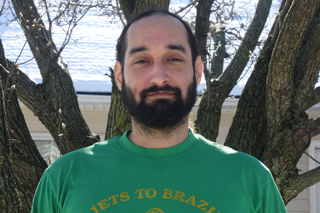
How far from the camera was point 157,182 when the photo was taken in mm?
1585

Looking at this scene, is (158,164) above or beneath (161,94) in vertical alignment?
beneath

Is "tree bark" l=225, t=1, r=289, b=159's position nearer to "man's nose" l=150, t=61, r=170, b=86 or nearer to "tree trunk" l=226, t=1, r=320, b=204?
"tree trunk" l=226, t=1, r=320, b=204

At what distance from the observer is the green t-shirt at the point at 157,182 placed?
1529mm

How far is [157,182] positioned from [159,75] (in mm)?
512

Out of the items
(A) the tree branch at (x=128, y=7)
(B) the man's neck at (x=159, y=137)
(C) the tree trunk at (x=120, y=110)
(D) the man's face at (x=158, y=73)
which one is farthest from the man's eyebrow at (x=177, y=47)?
(A) the tree branch at (x=128, y=7)

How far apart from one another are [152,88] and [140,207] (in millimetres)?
567

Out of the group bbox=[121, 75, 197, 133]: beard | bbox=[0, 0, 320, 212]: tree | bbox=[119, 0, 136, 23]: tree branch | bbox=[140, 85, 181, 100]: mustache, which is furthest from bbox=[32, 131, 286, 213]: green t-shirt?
bbox=[119, 0, 136, 23]: tree branch

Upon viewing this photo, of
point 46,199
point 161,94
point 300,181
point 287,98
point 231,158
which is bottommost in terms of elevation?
point 300,181

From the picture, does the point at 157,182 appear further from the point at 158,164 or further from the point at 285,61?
→ the point at 285,61

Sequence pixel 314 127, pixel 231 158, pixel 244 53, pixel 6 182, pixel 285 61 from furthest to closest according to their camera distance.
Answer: pixel 244 53 → pixel 314 127 → pixel 285 61 → pixel 6 182 → pixel 231 158

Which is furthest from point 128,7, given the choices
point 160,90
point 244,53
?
point 160,90

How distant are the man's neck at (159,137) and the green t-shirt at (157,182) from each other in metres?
0.05

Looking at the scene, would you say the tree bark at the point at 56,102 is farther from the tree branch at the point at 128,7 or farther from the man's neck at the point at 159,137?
the man's neck at the point at 159,137

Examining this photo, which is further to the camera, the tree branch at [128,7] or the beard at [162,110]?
the tree branch at [128,7]
